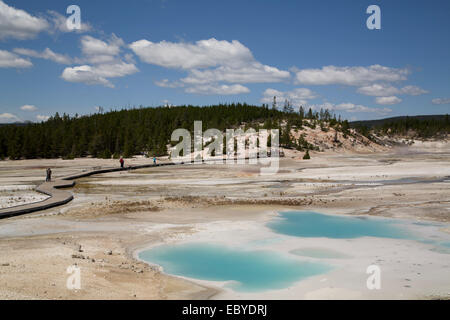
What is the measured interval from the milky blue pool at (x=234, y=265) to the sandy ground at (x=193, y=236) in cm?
49

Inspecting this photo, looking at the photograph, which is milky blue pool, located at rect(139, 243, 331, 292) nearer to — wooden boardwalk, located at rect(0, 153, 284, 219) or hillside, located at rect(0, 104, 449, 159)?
wooden boardwalk, located at rect(0, 153, 284, 219)

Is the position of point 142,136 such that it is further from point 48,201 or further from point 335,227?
point 335,227

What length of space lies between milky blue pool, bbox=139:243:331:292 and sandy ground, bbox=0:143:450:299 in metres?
0.49

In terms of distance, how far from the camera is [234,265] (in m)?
12.5

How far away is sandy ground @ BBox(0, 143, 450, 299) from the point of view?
32.2 feet

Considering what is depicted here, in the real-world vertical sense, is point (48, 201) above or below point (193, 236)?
above

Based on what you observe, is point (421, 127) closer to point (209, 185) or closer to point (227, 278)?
point (209, 185)

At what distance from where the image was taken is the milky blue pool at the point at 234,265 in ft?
36.5

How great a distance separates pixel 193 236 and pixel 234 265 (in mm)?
3512

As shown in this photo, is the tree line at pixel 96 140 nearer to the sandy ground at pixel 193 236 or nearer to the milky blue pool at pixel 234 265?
the sandy ground at pixel 193 236

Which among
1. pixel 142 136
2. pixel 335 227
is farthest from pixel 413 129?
pixel 335 227

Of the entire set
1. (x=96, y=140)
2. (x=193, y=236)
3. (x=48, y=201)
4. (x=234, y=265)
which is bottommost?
(x=234, y=265)

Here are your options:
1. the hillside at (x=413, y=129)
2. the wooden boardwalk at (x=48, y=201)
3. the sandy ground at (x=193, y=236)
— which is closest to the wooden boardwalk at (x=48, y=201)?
the wooden boardwalk at (x=48, y=201)
